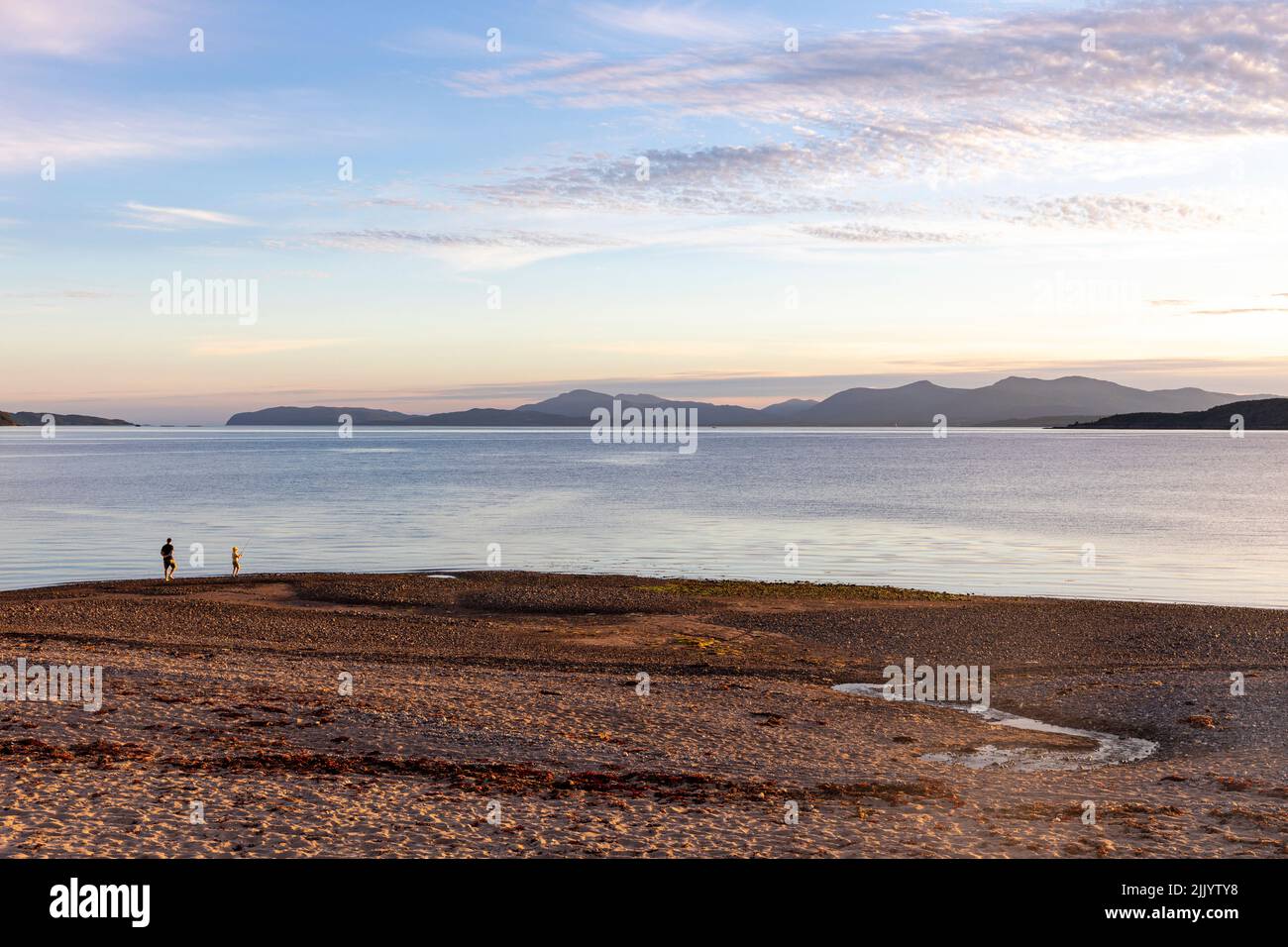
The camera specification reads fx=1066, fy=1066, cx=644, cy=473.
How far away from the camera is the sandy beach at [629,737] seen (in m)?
12.4

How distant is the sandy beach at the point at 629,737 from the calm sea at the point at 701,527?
50.2 feet

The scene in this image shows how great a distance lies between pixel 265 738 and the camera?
16.6 m

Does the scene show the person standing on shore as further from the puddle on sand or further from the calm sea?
the puddle on sand

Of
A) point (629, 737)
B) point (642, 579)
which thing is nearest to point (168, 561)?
point (642, 579)

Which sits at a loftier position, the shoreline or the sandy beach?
the sandy beach

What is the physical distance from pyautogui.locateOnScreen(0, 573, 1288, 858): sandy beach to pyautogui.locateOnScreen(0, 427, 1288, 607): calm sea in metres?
15.3

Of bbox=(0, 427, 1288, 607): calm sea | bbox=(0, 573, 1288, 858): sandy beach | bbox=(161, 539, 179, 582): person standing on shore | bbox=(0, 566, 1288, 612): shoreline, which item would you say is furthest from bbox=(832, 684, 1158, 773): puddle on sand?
bbox=(161, 539, 179, 582): person standing on shore

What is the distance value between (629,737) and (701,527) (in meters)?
54.1

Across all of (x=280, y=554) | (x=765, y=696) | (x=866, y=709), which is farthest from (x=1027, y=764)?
(x=280, y=554)

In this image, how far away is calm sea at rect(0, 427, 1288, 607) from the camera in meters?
49.4

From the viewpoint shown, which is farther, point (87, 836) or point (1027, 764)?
point (1027, 764)

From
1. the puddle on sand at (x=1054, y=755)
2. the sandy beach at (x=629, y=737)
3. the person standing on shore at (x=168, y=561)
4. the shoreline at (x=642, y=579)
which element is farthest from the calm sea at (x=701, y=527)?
the puddle on sand at (x=1054, y=755)
